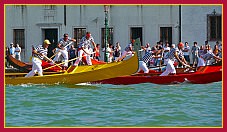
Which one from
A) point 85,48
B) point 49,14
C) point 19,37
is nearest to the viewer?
point 85,48

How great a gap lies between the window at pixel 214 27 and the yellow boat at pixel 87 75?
410 inches

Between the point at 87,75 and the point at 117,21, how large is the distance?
11.6 m

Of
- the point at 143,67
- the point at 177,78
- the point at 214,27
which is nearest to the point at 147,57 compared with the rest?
the point at 143,67

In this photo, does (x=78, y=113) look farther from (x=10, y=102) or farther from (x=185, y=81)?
(x=185, y=81)

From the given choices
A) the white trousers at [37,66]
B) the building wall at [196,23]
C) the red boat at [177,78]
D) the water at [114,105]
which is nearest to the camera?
the water at [114,105]

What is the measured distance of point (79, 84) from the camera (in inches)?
687

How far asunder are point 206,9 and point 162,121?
16.3 m

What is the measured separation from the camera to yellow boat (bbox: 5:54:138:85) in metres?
17.0

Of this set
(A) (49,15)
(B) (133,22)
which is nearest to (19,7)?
(A) (49,15)

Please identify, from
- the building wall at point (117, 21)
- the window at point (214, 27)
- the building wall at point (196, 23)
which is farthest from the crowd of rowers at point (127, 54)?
the building wall at point (117, 21)

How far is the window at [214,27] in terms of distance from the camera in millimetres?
26984

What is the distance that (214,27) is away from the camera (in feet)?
89.6

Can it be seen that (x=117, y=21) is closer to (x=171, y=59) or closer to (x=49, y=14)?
(x=49, y=14)

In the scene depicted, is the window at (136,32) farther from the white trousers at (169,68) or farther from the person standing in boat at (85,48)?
the white trousers at (169,68)
